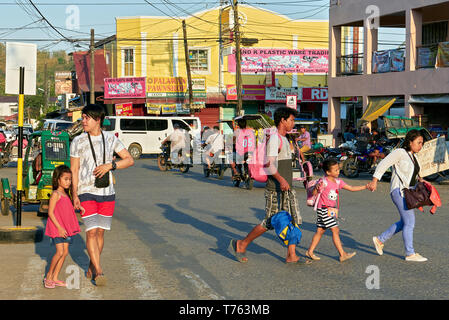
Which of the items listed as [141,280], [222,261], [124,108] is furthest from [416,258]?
[124,108]

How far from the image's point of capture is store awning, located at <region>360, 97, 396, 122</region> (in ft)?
88.2

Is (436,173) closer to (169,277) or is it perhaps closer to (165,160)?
(165,160)

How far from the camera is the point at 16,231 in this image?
31.8 feet

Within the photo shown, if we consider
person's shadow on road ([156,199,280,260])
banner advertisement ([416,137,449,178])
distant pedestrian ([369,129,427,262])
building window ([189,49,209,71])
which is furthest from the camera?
building window ([189,49,209,71])

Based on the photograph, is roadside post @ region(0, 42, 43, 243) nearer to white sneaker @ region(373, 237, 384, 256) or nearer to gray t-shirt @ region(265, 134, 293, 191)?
gray t-shirt @ region(265, 134, 293, 191)

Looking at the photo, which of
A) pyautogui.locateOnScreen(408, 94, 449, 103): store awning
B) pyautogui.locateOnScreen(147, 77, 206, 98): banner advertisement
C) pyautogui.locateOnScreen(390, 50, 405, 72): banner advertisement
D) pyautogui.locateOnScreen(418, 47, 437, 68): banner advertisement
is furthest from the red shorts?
pyautogui.locateOnScreen(147, 77, 206, 98): banner advertisement

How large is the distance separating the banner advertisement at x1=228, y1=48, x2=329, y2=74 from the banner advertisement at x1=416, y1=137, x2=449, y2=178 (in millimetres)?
28306

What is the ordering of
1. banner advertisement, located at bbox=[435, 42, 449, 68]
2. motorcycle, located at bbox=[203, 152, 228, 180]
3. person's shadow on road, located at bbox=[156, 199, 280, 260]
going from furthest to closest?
banner advertisement, located at bbox=[435, 42, 449, 68]
motorcycle, located at bbox=[203, 152, 228, 180]
person's shadow on road, located at bbox=[156, 199, 280, 260]

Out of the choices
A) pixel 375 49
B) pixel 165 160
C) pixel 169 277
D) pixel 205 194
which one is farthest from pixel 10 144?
pixel 169 277

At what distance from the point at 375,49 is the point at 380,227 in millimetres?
19378

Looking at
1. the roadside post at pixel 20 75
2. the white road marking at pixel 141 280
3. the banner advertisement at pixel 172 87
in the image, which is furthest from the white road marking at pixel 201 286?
the banner advertisement at pixel 172 87

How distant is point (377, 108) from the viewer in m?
27.3

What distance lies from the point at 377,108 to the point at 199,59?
73.0ft

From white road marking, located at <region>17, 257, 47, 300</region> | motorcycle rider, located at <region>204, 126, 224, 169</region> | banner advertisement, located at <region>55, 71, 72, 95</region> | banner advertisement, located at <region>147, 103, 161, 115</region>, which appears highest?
banner advertisement, located at <region>55, 71, 72, 95</region>
